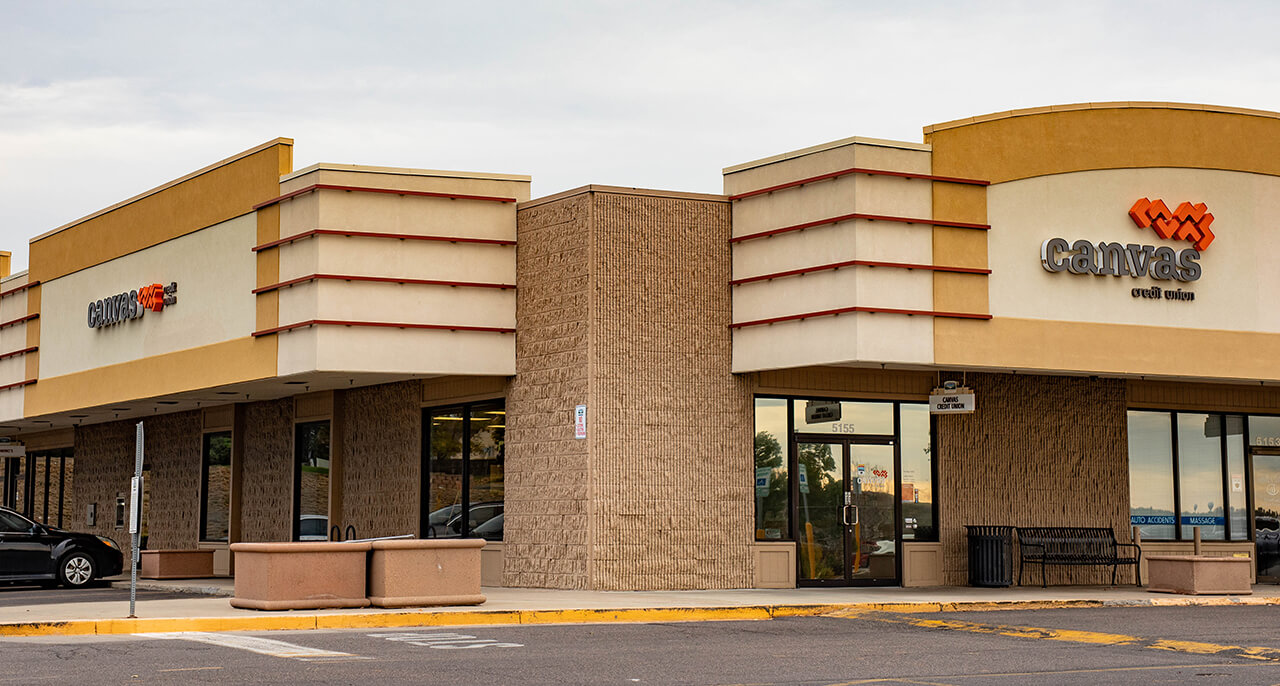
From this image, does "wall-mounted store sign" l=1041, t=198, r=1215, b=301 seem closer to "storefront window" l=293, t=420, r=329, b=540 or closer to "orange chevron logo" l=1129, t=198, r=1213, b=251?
"orange chevron logo" l=1129, t=198, r=1213, b=251

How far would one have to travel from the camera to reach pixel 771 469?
2230cm

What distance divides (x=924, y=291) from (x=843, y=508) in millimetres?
3883

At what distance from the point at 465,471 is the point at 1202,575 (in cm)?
1132

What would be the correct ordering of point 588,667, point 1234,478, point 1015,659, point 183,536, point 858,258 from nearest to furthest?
point 588,667
point 1015,659
point 858,258
point 1234,478
point 183,536

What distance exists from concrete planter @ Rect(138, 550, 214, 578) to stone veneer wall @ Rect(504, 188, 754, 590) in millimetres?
7811

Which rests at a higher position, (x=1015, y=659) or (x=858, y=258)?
(x=858, y=258)

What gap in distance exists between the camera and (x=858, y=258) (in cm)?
2033

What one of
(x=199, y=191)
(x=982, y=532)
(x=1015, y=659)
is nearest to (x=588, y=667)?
(x=1015, y=659)

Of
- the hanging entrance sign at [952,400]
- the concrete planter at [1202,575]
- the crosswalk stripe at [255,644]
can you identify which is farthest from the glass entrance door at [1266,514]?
the crosswalk stripe at [255,644]

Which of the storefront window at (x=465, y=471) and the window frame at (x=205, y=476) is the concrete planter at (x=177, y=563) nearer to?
the window frame at (x=205, y=476)

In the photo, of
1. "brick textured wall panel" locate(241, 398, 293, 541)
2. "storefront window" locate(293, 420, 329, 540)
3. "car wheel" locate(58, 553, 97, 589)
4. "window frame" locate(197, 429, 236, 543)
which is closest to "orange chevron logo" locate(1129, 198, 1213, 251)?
"storefront window" locate(293, 420, 329, 540)

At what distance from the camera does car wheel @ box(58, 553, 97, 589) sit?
25.1m

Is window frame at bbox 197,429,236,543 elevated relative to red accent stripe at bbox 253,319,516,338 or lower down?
lower down

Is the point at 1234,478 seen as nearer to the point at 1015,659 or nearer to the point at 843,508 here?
the point at 843,508
